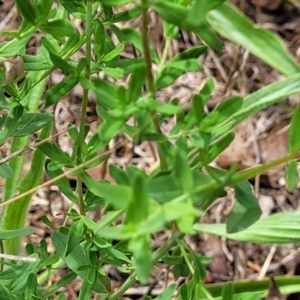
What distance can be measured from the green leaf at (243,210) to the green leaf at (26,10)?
0.73 feet

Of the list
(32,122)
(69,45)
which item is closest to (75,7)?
(69,45)

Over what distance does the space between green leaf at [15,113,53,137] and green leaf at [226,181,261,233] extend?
0.25 m

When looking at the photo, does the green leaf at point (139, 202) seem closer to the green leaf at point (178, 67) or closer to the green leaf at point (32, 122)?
the green leaf at point (178, 67)

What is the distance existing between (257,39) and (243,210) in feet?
3.23

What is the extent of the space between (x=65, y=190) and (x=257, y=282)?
611 millimetres

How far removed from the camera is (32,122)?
0.69 m

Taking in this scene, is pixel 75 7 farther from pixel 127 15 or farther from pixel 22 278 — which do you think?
pixel 22 278

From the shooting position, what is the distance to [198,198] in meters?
0.47

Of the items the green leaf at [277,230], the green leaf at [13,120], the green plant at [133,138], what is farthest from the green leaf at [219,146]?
the green leaf at [277,230]

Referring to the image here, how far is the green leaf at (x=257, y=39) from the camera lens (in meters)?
1.45

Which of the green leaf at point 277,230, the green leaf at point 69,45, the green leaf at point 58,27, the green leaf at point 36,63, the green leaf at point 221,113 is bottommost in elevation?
the green leaf at point 277,230

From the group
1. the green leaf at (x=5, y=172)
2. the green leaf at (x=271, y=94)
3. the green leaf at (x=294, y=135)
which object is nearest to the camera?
the green leaf at (x=294, y=135)

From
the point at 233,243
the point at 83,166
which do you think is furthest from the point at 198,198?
the point at 233,243

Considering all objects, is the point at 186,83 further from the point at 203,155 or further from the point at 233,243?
the point at 203,155
